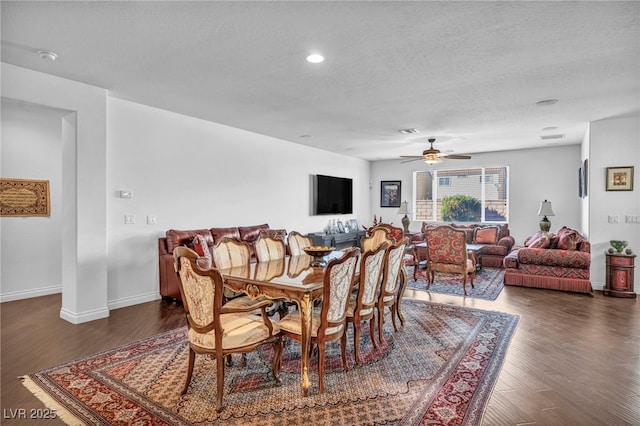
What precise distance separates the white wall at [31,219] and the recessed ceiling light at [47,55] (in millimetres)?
1913

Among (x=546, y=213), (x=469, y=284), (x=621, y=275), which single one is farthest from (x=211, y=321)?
(x=546, y=213)

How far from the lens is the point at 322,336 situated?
251 cm

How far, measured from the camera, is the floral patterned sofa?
5.32 m

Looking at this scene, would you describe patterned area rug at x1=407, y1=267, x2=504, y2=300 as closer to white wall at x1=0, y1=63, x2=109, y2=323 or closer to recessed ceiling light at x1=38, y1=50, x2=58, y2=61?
white wall at x1=0, y1=63, x2=109, y2=323

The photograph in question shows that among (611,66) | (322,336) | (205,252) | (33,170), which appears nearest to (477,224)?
(611,66)

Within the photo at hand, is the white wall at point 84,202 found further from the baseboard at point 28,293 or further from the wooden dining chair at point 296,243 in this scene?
the wooden dining chair at point 296,243

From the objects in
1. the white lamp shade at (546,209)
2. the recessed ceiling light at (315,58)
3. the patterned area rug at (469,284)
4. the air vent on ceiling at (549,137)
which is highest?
the air vent on ceiling at (549,137)

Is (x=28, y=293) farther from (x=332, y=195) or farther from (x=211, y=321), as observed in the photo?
(x=332, y=195)

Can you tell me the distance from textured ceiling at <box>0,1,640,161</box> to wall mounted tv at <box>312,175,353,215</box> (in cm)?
289

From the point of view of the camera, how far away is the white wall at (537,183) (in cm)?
772

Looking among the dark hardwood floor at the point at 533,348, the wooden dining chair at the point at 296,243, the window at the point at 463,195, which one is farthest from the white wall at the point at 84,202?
the window at the point at 463,195

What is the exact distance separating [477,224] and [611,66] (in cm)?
560

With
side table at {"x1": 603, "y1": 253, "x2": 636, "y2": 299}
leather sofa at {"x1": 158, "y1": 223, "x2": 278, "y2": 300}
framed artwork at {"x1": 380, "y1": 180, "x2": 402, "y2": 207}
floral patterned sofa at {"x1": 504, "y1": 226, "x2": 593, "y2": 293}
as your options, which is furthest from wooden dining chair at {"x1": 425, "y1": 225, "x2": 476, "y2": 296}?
framed artwork at {"x1": 380, "y1": 180, "x2": 402, "y2": 207}

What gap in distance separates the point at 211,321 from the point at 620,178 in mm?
6149
